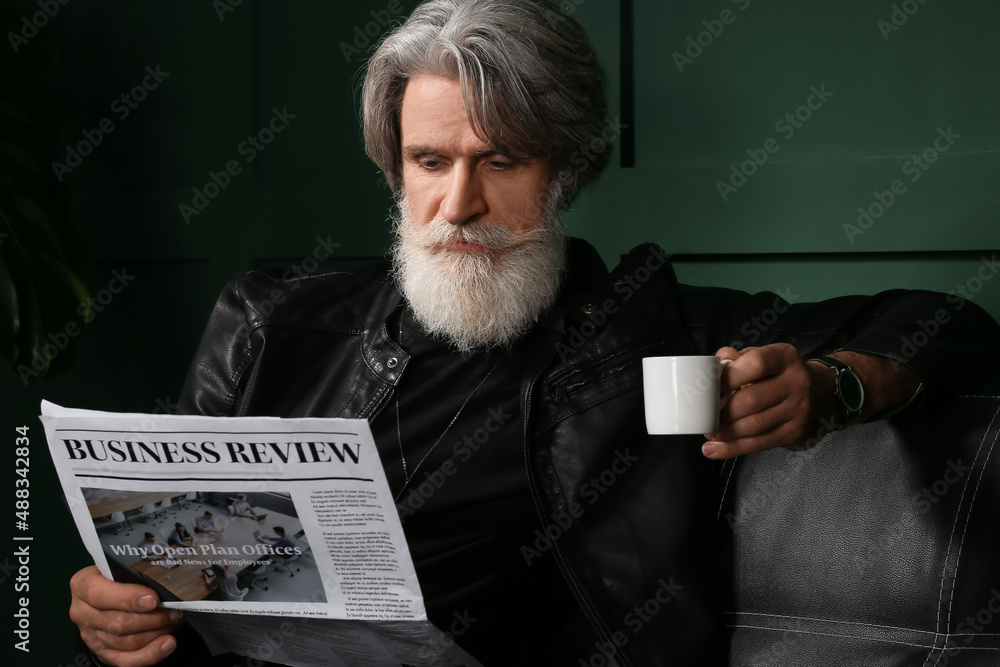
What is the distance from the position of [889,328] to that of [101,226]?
6.43ft

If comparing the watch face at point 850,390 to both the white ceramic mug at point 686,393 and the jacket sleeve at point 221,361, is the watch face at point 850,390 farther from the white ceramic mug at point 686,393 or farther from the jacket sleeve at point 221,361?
the jacket sleeve at point 221,361

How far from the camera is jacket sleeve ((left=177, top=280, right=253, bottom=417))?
1474mm

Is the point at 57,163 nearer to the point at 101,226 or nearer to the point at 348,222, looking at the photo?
the point at 101,226

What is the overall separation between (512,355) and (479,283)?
0.13 meters

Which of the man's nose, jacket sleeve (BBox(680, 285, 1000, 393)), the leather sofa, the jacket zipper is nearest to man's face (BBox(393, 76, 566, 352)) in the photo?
the man's nose

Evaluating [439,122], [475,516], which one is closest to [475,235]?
[439,122]

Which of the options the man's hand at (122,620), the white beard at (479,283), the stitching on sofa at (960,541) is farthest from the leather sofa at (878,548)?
the man's hand at (122,620)

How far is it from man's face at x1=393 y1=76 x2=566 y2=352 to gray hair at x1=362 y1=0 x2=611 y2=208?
0.03 m

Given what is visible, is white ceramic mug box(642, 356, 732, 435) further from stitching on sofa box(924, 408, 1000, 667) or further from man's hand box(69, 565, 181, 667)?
man's hand box(69, 565, 181, 667)

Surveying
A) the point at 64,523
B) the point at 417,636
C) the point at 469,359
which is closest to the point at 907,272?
the point at 469,359

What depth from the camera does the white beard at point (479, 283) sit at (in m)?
1.40

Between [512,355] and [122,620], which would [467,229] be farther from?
[122,620]

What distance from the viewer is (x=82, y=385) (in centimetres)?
232

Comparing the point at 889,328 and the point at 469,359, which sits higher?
the point at 889,328
